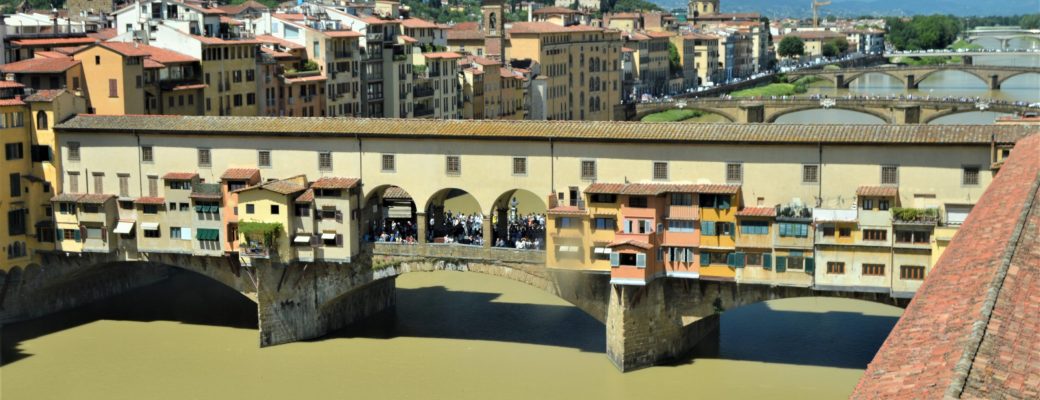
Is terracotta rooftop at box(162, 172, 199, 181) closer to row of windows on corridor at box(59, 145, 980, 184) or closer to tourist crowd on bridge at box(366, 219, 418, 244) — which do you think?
row of windows on corridor at box(59, 145, 980, 184)

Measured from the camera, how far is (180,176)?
36750 millimetres

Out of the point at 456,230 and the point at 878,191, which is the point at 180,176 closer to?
the point at 456,230

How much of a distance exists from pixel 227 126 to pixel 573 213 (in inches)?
373

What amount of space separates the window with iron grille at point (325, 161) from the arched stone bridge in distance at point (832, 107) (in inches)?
2118

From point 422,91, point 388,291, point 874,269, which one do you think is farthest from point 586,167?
point 422,91

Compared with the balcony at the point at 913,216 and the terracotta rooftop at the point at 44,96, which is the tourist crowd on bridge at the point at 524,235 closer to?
the balcony at the point at 913,216

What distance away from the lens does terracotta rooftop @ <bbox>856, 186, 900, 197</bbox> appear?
102 feet

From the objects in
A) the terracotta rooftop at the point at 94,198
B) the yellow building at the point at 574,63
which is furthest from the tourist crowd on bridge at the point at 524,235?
the yellow building at the point at 574,63

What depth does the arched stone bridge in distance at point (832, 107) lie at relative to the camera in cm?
8444

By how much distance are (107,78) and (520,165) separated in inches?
581

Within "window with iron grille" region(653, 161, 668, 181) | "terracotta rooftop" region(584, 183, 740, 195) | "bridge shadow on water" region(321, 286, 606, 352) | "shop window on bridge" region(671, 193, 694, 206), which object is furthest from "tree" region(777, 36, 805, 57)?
"shop window on bridge" region(671, 193, 694, 206)

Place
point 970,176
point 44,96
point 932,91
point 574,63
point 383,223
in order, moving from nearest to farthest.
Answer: point 970,176
point 383,223
point 44,96
point 574,63
point 932,91

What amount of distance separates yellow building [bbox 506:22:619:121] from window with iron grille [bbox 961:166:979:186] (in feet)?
159

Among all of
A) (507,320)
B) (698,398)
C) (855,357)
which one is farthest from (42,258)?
(855,357)
